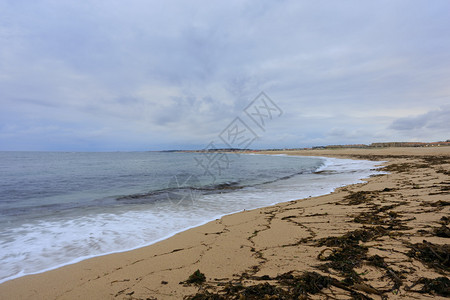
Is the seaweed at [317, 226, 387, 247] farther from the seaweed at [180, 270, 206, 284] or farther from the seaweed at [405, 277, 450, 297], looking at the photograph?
the seaweed at [180, 270, 206, 284]

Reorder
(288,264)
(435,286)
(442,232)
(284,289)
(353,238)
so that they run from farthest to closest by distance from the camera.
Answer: (353,238), (442,232), (288,264), (284,289), (435,286)

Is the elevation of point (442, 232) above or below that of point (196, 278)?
above

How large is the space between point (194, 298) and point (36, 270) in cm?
313

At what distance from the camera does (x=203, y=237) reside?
443 cm

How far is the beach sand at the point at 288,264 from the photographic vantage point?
2.18 metres

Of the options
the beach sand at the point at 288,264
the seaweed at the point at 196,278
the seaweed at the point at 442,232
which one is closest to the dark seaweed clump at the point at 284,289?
the beach sand at the point at 288,264

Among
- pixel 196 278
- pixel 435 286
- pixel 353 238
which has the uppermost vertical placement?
pixel 435 286

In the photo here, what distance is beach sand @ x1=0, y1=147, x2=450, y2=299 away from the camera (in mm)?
2180

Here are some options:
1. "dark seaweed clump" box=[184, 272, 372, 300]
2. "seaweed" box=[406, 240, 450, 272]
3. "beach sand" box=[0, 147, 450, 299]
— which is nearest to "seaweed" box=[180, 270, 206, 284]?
"beach sand" box=[0, 147, 450, 299]

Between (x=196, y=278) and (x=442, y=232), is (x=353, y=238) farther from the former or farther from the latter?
(x=196, y=278)

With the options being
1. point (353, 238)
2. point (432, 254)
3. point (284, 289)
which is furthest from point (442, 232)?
point (284, 289)

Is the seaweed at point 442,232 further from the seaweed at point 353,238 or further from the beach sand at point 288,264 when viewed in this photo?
the seaweed at point 353,238

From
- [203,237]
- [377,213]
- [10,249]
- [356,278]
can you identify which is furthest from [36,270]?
[377,213]

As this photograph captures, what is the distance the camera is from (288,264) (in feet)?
9.13
